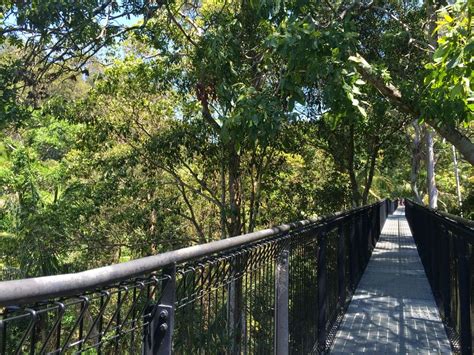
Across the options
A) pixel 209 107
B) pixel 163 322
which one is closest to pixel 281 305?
pixel 163 322

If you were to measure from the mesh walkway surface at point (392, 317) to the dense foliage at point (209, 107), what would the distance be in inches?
93.1

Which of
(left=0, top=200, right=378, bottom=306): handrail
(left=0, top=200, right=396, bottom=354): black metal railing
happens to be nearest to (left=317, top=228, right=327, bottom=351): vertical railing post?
(left=0, top=200, right=396, bottom=354): black metal railing

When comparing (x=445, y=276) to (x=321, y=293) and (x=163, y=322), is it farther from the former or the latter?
(x=163, y=322)

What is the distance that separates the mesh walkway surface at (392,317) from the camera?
5746 millimetres

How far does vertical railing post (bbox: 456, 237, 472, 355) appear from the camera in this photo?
15.4 ft

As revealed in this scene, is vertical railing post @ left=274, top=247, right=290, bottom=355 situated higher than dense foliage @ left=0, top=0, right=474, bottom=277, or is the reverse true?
dense foliage @ left=0, top=0, right=474, bottom=277

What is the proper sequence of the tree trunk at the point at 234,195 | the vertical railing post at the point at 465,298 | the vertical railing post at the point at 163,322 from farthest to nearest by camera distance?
the tree trunk at the point at 234,195 → the vertical railing post at the point at 465,298 → the vertical railing post at the point at 163,322

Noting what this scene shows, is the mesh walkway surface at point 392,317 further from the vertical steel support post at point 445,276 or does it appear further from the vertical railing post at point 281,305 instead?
the vertical railing post at point 281,305

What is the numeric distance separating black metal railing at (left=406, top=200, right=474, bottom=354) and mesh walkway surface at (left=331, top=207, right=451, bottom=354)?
22 centimetres

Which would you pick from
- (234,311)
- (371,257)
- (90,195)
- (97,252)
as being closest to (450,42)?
(234,311)

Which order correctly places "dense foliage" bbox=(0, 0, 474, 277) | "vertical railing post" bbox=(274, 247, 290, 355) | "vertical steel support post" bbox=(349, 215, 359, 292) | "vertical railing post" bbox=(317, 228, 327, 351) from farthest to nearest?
"vertical steel support post" bbox=(349, 215, 359, 292)
"dense foliage" bbox=(0, 0, 474, 277)
"vertical railing post" bbox=(317, 228, 327, 351)
"vertical railing post" bbox=(274, 247, 290, 355)

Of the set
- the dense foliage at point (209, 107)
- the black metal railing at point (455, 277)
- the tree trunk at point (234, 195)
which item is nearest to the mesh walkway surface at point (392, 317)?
the black metal railing at point (455, 277)

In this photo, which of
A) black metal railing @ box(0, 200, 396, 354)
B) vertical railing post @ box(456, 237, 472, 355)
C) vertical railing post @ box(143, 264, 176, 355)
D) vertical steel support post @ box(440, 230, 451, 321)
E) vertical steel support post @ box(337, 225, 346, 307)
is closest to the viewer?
black metal railing @ box(0, 200, 396, 354)

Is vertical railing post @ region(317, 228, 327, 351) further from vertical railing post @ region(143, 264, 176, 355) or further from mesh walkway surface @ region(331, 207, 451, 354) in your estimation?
vertical railing post @ region(143, 264, 176, 355)
